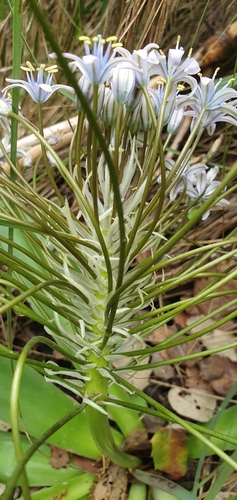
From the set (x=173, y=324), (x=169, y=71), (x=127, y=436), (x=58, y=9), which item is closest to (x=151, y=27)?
(x=169, y=71)

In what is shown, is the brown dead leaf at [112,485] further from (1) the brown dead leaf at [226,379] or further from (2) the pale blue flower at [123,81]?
(2) the pale blue flower at [123,81]

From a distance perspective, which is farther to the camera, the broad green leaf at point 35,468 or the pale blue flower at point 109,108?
the broad green leaf at point 35,468

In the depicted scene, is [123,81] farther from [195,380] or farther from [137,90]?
[195,380]

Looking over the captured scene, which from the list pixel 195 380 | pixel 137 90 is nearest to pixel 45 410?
pixel 195 380

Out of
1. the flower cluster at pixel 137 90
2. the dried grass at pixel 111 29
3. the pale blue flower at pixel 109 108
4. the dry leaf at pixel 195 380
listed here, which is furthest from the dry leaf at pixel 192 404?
the pale blue flower at pixel 109 108

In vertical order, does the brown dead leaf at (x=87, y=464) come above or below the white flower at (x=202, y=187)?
below

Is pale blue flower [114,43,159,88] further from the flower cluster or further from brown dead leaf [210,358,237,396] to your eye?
brown dead leaf [210,358,237,396]

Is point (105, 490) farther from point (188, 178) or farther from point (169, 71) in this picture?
point (169, 71)
